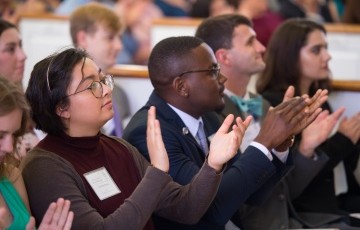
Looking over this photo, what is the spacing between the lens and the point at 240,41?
11.9 ft

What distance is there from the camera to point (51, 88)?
8.16 ft

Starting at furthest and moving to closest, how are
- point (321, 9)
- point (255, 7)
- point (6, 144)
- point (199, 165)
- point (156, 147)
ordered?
point (321, 9), point (255, 7), point (199, 165), point (156, 147), point (6, 144)

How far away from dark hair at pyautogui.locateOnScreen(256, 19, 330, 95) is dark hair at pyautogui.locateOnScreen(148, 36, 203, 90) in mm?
1058

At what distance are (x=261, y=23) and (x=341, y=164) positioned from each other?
7.42ft

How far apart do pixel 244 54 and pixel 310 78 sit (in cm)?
53

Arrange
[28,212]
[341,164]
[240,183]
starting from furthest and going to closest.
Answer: [341,164]
[240,183]
[28,212]

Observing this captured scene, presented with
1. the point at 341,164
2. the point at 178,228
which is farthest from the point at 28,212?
the point at 341,164

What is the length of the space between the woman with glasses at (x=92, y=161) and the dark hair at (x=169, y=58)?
36 cm

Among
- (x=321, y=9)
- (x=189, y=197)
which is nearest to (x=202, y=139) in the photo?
(x=189, y=197)

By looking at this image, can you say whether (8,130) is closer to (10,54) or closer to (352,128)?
(10,54)

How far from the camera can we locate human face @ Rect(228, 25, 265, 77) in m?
3.60

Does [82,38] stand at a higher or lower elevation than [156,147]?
lower

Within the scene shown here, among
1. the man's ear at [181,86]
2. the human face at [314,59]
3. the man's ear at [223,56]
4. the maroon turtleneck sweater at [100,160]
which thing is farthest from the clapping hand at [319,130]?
the maroon turtleneck sweater at [100,160]

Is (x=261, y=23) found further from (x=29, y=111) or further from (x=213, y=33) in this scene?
(x=29, y=111)
